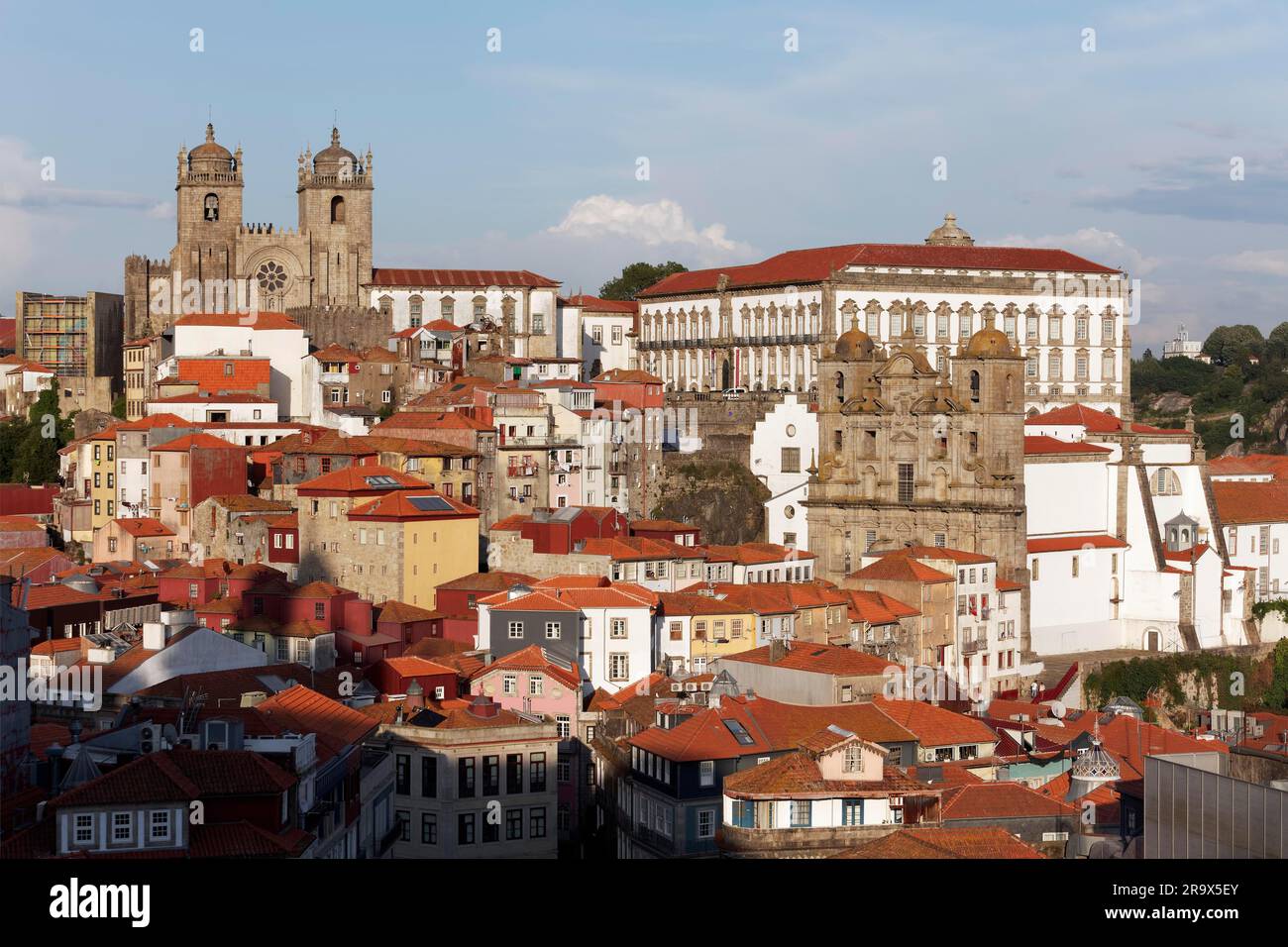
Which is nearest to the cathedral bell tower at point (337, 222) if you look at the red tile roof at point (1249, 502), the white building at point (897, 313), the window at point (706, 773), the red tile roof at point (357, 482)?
the white building at point (897, 313)

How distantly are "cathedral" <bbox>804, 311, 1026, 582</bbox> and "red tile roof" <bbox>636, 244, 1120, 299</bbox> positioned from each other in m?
14.7

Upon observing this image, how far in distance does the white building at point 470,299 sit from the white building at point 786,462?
50.5 ft

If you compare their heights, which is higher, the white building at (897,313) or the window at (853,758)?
the white building at (897,313)

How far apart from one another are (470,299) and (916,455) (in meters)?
27.3

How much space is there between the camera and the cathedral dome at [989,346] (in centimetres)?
6756

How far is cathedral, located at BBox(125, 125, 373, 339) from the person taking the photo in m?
85.6

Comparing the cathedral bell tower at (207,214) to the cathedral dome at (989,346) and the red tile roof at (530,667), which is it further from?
the red tile roof at (530,667)

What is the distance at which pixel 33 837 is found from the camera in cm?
2173

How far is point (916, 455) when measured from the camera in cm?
6944

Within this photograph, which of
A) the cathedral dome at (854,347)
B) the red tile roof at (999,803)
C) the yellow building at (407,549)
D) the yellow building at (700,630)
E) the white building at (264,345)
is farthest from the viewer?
the white building at (264,345)

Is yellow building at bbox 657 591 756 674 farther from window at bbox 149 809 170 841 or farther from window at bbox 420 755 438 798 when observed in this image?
window at bbox 149 809 170 841

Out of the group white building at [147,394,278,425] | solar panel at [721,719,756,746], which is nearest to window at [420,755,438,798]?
solar panel at [721,719,756,746]
